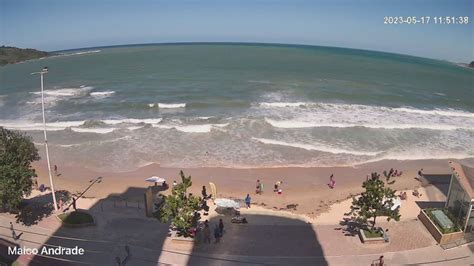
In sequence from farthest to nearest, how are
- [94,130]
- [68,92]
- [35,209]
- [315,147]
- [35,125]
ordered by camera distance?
[68,92], [35,125], [94,130], [315,147], [35,209]

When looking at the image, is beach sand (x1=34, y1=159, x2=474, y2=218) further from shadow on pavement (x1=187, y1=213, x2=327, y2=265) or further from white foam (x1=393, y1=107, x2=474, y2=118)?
white foam (x1=393, y1=107, x2=474, y2=118)

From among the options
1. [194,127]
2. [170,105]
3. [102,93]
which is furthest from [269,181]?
[102,93]

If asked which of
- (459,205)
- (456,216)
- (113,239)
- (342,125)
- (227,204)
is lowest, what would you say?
(113,239)

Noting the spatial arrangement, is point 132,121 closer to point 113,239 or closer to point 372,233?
point 113,239

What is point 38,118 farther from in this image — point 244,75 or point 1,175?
point 244,75

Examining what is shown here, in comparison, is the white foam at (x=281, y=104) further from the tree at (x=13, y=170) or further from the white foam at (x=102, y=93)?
the tree at (x=13, y=170)

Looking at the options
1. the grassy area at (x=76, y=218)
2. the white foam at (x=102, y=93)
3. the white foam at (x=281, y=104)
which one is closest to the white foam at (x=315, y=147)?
the white foam at (x=281, y=104)

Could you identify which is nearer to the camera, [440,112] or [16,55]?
[440,112]
